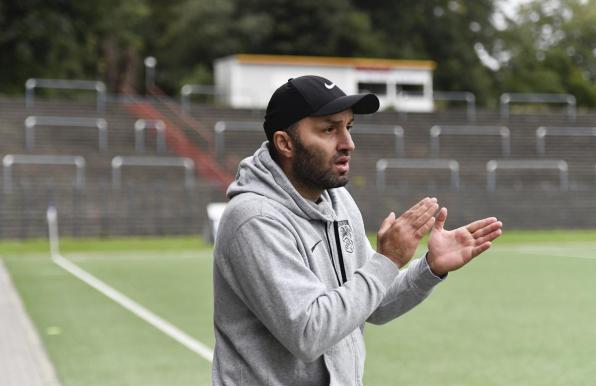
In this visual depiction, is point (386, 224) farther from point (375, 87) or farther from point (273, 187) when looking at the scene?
point (375, 87)

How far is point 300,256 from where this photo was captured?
324 centimetres

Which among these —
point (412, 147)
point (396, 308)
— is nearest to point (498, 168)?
point (412, 147)

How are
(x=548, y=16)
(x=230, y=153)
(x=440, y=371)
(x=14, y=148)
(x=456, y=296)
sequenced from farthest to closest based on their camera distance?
(x=548, y=16)
(x=230, y=153)
(x=14, y=148)
(x=456, y=296)
(x=440, y=371)

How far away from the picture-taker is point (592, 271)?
57.6 ft

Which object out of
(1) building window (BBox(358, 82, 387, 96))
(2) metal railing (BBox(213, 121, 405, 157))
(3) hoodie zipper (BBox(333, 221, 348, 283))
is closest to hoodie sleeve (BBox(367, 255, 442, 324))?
(3) hoodie zipper (BBox(333, 221, 348, 283))

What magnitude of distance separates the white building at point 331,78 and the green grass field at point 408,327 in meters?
22.7

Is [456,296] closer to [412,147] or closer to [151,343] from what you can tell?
[151,343]

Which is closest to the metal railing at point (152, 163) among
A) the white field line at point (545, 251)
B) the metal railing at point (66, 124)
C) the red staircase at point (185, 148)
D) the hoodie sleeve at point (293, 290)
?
the red staircase at point (185, 148)

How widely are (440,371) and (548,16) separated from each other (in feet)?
250

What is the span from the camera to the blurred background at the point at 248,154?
10422mm

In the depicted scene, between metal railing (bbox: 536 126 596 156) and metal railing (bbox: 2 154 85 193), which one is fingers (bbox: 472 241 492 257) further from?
Answer: metal railing (bbox: 536 126 596 156)

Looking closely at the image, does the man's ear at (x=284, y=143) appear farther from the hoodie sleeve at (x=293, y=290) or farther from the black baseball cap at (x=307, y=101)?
the hoodie sleeve at (x=293, y=290)

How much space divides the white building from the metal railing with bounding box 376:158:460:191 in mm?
5863

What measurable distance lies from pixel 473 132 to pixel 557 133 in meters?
3.23
